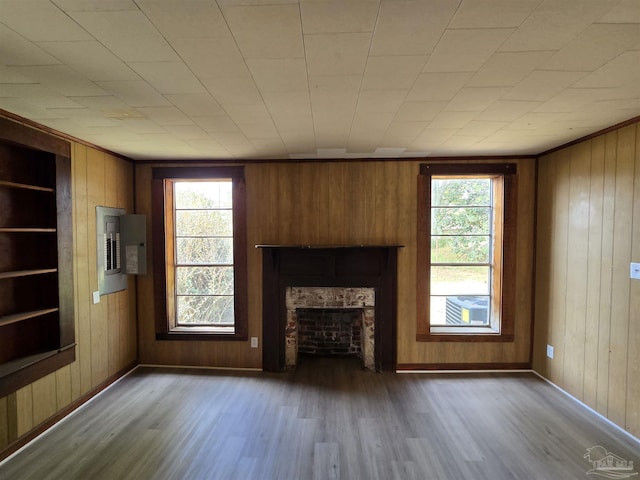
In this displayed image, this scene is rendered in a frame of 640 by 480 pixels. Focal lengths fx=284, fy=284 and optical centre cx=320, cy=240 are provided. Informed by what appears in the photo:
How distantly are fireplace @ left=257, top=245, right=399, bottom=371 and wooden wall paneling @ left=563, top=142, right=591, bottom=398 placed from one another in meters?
1.71

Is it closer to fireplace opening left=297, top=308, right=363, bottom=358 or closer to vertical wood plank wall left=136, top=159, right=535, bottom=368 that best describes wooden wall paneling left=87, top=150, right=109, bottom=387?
vertical wood plank wall left=136, top=159, right=535, bottom=368

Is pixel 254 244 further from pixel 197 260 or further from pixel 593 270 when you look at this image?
pixel 593 270

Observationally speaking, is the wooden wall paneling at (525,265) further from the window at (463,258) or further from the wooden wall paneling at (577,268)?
the wooden wall paneling at (577,268)

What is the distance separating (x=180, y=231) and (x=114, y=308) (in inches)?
43.5

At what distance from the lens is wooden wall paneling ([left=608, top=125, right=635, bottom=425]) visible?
2.30 metres

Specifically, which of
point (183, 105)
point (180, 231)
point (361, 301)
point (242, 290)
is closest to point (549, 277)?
point (361, 301)

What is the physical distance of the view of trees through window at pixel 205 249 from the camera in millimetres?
3576

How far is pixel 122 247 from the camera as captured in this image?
3262 millimetres

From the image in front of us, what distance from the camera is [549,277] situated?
10.3 feet

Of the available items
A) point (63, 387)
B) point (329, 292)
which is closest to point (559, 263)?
point (329, 292)

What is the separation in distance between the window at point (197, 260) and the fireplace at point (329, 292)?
0.54 meters

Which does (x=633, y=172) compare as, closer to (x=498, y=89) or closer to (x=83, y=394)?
(x=498, y=89)

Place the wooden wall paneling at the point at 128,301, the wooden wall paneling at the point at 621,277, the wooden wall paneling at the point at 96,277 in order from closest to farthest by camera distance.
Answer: the wooden wall paneling at the point at 621,277 < the wooden wall paneling at the point at 96,277 < the wooden wall paneling at the point at 128,301

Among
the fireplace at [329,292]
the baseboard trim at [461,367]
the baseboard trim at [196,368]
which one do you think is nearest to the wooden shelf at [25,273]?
the baseboard trim at [196,368]
